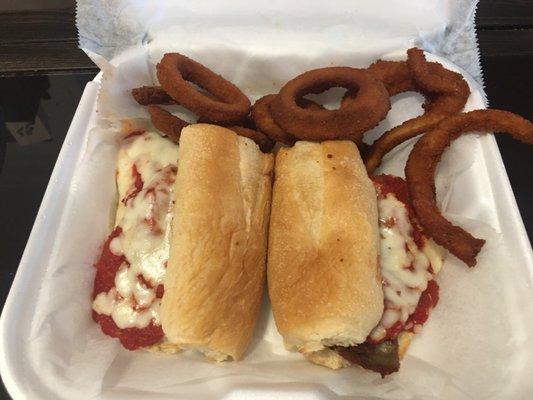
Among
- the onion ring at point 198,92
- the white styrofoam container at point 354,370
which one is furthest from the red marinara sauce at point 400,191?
the onion ring at point 198,92

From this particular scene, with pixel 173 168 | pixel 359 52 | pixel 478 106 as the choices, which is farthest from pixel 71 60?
pixel 478 106

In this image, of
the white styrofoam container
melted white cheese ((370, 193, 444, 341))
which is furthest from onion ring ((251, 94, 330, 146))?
the white styrofoam container

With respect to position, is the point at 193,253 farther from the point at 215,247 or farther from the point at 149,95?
the point at 149,95

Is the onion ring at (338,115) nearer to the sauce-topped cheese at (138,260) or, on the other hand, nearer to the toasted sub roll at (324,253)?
the toasted sub roll at (324,253)

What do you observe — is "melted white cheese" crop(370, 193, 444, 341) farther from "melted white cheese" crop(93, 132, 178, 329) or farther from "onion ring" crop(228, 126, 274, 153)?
"melted white cheese" crop(93, 132, 178, 329)

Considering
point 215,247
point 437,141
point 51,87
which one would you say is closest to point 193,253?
point 215,247
